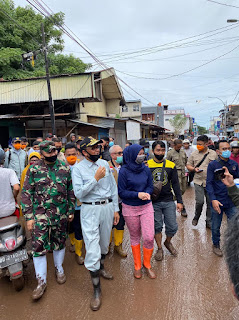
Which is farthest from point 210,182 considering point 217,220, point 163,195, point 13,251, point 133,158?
point 13,251

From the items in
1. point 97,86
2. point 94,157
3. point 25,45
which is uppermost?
point 25,45

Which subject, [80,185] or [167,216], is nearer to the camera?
[80,185]

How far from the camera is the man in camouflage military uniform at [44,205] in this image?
2826mm

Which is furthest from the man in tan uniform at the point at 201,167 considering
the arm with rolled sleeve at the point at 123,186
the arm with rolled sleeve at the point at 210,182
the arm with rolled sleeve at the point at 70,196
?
the arm with rolled sleeve at the point at 70,196

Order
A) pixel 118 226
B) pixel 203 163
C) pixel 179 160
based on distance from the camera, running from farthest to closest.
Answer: pixel 179 160 < pixel 203 163 < pixel 118 226

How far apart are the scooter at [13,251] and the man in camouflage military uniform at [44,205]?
0.20m

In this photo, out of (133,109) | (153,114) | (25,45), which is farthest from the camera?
(153,114)

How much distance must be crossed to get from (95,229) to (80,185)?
0.55 meters

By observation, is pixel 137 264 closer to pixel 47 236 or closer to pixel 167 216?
pixel 167 216

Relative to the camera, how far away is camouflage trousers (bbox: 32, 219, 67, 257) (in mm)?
2805

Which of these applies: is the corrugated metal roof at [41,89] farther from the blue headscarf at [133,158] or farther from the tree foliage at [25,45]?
the blue headscarf at [133,158]

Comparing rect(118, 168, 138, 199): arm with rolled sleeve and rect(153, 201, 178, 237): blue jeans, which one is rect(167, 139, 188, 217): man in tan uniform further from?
rect(118, 168, 138, 199): arm with rolled sleeve

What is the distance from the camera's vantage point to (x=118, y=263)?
140 inches

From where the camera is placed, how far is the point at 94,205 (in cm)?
273
